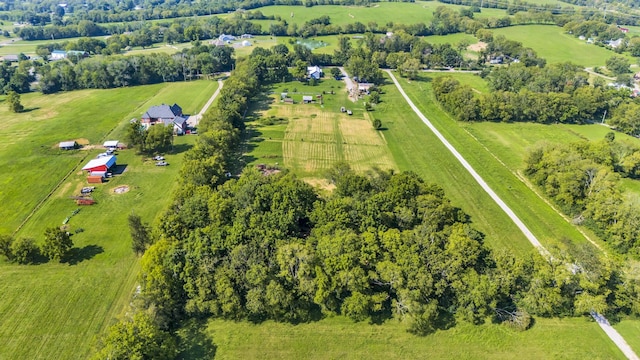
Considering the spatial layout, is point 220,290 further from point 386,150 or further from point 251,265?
point 386,150

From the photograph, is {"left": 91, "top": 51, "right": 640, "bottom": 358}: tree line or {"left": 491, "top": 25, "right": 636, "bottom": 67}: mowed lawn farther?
{"left": 491, "top": 25, "right": 636, "bottom": 67}: mowed lawn

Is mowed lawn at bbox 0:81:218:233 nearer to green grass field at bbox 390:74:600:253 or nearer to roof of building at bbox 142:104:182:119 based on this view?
roof of building at bbox 142:104:182:119

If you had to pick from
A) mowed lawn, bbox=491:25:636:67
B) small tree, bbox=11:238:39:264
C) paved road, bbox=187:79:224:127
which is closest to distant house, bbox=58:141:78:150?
paved road, bbox=187:79:224:127

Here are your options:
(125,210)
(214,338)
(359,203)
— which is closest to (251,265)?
(214,338)

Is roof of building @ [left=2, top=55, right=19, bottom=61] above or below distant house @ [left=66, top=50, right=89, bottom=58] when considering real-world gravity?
below

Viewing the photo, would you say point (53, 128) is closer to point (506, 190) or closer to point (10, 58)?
point (10, 58)

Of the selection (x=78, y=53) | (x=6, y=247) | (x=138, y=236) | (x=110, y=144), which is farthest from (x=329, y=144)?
(x=78, y=53)

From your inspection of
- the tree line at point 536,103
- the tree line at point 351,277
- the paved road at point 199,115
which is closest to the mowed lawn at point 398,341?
the tree line at point 351,277
